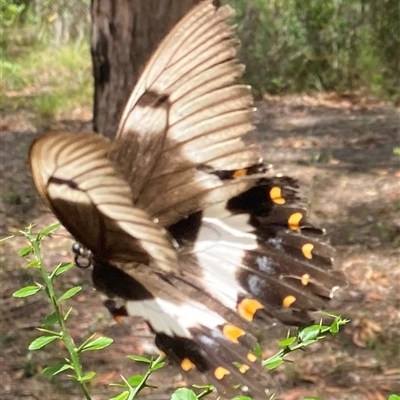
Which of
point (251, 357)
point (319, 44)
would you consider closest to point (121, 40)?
point (251, 357)

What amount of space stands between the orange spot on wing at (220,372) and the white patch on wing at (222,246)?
12cm

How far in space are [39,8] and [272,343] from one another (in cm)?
749

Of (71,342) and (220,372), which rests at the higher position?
(71,342)

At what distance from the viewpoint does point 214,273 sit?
1.18 meters

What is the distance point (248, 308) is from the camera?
110cm

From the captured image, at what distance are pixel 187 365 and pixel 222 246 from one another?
0.21 meters

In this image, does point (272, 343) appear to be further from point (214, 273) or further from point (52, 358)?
point (214, 273)

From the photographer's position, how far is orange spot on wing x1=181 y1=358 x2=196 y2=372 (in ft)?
3.44

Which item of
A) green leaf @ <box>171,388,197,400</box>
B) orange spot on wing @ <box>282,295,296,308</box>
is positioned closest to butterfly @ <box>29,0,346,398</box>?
orange spot on wing @ <box>282,295,296,308</box>

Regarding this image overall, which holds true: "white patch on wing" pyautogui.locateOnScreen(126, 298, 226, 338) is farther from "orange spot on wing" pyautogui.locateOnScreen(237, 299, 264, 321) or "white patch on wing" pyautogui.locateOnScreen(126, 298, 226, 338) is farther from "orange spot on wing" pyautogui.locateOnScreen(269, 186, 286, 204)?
"orange spot on wing" pyautogui.locateOnScreen(269, 186, 286, 204)

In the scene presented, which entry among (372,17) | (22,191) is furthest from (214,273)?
(372,17)

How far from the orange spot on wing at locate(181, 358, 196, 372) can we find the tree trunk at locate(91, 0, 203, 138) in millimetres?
1666

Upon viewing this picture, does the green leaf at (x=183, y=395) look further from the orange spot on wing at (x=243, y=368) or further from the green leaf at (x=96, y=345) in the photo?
the orange spot on wing at (x=243, y=368)

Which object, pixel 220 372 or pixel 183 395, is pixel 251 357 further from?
pixel 183 395
